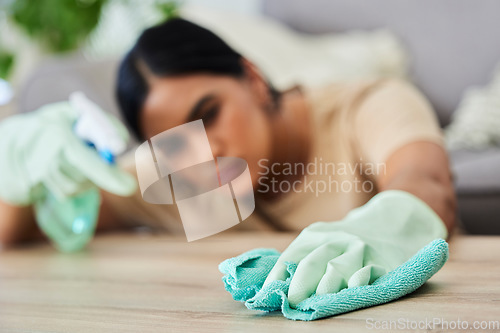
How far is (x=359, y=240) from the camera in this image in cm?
47

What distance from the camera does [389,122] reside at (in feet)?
2.98

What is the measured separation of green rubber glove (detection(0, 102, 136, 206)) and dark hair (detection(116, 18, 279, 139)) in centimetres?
6

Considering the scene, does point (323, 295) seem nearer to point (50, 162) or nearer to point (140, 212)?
point (50, 162)

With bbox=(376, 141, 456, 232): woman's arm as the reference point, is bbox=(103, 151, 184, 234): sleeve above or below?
below

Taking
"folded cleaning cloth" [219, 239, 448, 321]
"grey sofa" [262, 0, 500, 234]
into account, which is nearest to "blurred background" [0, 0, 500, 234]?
"grey sofa" [262, 0, 500, 234]

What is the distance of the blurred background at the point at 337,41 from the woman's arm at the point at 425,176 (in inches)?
30.1

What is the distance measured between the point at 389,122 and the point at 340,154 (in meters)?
0.09

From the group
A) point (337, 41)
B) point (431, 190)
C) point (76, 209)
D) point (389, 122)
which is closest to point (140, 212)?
point (76, 209)

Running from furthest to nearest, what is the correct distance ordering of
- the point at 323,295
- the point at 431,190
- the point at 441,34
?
the point at 441,34, the point at 431,190, the point at 323,295

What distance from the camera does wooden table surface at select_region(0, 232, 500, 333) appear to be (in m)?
0.39

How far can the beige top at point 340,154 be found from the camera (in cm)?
68

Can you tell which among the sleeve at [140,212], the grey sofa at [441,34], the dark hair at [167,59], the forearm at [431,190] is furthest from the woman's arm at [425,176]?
the grey sofa at [441,34]

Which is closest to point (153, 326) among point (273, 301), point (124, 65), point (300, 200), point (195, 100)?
point (273, 301)

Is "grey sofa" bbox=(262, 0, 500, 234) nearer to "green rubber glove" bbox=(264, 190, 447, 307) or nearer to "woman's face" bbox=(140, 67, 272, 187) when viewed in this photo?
"woman's face" bbox=(140, 67, 272, 187)
